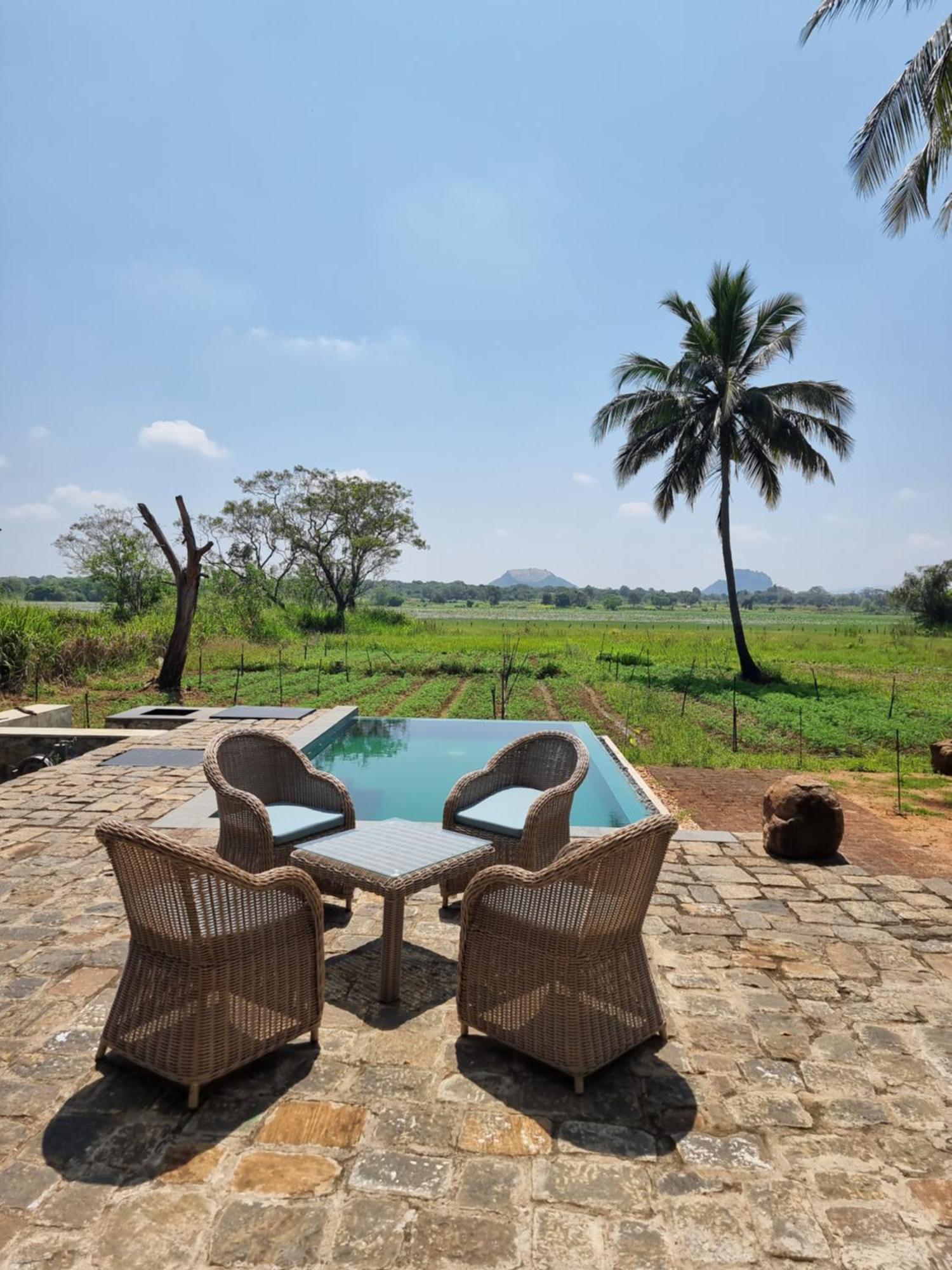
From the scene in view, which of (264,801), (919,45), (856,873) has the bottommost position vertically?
(856,873)

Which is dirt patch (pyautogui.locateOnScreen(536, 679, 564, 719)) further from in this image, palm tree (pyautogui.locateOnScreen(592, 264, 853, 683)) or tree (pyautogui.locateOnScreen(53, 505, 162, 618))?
tree (pyautogui.locateOnScreen(53, 505, 162, 618))

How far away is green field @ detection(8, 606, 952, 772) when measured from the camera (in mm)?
9242

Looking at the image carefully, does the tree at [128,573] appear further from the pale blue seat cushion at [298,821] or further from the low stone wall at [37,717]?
the pale blue seat cushion at [298,821]

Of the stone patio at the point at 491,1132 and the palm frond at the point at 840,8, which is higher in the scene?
the palm frond at the point at 840,8

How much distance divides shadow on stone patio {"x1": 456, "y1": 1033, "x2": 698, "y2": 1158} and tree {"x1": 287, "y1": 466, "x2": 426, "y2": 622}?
1160 inches

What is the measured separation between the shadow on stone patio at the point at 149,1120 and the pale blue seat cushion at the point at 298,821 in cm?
114

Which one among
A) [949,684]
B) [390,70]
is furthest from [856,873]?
[949,684]

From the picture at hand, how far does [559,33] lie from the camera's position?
23.4 feet

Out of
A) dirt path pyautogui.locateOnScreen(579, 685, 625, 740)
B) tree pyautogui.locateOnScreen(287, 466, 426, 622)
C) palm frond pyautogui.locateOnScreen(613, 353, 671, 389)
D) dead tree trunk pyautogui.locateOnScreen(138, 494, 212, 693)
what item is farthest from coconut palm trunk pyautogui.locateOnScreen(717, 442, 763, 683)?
tree pyautogui.locateOnScreen(287, 466, 426, 622)

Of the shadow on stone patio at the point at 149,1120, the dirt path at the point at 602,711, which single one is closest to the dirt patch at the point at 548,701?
the dirt path at the point at 602,711

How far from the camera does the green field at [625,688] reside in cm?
924

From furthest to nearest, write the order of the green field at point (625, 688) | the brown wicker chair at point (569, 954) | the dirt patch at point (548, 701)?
the dirt patch at point (548, 701) < the green field at point (625, 688) < the brown wicker chair at point (569, 954)

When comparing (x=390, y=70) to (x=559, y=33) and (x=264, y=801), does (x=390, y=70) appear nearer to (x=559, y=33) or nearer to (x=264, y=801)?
(x=559, y=33)

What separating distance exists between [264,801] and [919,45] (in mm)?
9563
